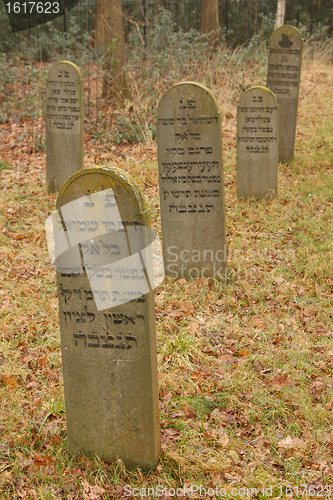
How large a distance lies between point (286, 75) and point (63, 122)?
4.95m

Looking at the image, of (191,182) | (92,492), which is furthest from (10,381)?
(191,182)

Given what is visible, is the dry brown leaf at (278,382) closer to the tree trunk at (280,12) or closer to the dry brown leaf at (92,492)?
the dry brown leaf at (92,492)

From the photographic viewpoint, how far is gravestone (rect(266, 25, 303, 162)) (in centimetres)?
935

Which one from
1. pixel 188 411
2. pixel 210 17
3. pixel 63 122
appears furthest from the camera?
pixel 210 17

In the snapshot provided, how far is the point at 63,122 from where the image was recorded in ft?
26.3

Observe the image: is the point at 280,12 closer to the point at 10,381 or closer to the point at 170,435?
the point at 10,381

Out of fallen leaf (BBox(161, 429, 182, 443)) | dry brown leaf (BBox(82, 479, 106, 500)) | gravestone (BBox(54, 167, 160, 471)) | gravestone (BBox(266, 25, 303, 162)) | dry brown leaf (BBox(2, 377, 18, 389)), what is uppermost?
gravestone (BBox(266, 25, 303, 162))

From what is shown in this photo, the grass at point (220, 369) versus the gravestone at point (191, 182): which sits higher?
the gravestone at point (191, 182)

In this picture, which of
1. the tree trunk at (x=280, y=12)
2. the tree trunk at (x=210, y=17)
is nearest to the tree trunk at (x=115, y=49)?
the tree trunk at (x=210, y=17)

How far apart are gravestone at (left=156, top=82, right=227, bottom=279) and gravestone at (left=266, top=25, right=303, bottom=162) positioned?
533 centimetres

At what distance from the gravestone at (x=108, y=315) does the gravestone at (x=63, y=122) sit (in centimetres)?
564

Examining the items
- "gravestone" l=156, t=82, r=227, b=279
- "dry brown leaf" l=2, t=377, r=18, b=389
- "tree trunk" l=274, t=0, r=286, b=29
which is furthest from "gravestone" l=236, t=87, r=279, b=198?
"tree trunk" l=274, t=0, r=286, b=29

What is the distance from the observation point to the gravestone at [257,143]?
7391 millimetres

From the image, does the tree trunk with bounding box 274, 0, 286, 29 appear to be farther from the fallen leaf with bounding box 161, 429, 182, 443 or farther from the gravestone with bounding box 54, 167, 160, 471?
the fallen leaf with bounding box 161, 429, 182, 443
